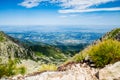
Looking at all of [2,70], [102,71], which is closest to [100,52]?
[102,71]

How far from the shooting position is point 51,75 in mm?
17750

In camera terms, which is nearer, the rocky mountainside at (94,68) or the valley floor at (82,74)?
the valley floor at (82,74)

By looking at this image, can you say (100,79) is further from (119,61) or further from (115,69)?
(119,61)

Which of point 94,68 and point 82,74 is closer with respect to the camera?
point 82,74

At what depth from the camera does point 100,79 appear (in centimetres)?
1630

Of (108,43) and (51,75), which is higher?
(108,43)

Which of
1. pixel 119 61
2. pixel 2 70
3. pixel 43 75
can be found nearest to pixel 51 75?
pixel 43 75

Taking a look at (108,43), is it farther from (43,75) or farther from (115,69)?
(43,75)

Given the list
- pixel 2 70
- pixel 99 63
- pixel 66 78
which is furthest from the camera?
pixel 2 70

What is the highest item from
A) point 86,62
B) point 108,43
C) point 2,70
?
point 108,43

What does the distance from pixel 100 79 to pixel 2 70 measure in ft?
47.9

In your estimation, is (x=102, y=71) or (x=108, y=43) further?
(x=108, y=43)

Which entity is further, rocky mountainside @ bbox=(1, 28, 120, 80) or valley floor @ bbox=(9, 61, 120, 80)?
rocky mountainside @ bbox=(1, 28, 120, 80)

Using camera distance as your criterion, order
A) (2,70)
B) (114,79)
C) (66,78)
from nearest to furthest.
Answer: (114,79) < (66,78) < (2,70)
